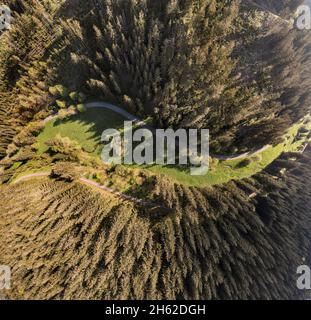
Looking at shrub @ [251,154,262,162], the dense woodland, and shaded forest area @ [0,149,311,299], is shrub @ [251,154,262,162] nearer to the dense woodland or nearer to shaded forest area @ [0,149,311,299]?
the dense woodland

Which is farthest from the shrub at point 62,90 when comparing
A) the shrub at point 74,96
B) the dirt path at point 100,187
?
the dirt path at point 100,187

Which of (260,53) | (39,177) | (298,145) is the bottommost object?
(39,177)

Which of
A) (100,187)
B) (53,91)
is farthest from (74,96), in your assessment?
(100,187)

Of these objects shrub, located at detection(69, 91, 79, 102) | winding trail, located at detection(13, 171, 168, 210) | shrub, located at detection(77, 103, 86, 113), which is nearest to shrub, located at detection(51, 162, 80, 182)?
winding trail, located at detection(13, 171, 168, 210)

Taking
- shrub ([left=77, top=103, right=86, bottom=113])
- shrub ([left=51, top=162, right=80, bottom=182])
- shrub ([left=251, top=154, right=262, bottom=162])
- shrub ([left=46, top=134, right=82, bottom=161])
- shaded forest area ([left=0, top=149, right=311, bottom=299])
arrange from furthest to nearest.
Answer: shrub ([left=251, top=154, right=262, bottom=162])
shrub ([left=77, top=103, right=86, bottom=113])
shrub ([left=46, top=134, right=82, bottom=161])
shrub ([left=51, top=162, right=80, bottom=182])
shaded forest area ([left=0, top=149, right=311, bottom=299])

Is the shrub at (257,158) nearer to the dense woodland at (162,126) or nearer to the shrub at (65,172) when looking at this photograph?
the dense woodland at (162,126)

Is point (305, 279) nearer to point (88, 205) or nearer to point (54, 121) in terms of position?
point (88, 205)
